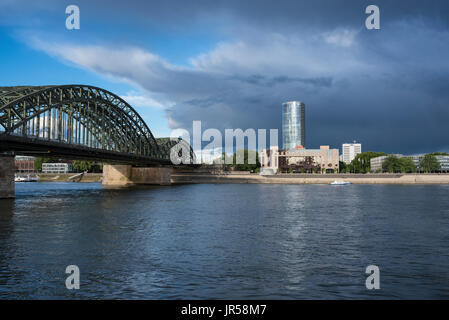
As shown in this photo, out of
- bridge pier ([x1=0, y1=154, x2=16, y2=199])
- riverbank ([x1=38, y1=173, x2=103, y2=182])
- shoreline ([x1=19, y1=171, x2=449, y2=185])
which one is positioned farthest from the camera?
riverbank ([x1=38, y1=173, x2=103, y2=182])

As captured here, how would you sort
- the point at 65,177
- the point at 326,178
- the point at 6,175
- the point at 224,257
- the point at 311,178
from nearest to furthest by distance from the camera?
the point at 224,257 → the point at 6,175 → the point at 326,178 → the point at 311,178 → the point at 65,177

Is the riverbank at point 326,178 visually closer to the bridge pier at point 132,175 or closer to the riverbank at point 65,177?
the bridge pier at point 132,175

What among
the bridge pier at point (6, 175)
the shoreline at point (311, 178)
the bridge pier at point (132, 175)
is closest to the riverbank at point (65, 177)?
the shoreline at point (311, 178)

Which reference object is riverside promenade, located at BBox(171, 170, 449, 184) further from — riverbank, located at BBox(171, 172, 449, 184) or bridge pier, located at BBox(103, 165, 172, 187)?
bridge pier, located at BBox(103, 165, 172, 187)

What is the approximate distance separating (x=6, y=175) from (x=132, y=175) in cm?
7960

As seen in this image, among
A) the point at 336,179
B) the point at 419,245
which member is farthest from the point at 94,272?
the point at 336,179

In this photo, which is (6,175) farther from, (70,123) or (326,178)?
(326,178)

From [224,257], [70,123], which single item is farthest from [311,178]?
[224,257]

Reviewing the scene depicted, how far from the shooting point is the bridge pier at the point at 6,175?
58344 millimetres

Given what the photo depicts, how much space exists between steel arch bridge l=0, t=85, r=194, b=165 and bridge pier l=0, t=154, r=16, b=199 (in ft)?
5.07

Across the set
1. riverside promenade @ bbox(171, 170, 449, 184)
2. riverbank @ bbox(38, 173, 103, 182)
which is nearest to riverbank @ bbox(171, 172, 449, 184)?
riverside promenade @ bbox(171, 170, 449, 184)

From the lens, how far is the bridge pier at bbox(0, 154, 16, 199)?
58.3m

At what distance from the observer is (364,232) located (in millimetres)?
29375

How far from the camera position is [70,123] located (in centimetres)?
8219
